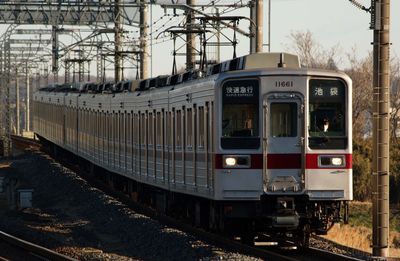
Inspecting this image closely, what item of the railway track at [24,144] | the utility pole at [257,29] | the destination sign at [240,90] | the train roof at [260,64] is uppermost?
the utility pole at [257,29]

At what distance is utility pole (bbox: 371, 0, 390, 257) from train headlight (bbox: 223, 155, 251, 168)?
182cm

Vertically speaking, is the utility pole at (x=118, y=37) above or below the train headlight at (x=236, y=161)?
above

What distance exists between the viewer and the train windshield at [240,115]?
16.1m

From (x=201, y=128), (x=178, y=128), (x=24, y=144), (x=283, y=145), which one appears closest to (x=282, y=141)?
(x=283, y=145)

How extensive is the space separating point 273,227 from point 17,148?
4691cm

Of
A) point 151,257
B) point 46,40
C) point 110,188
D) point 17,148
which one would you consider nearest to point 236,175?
point 151,257

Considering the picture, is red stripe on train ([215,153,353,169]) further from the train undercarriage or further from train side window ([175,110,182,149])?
train side window ([175,110,182,149])

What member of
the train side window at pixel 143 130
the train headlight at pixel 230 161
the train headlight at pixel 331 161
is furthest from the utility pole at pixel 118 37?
the train headlight at pixel 331 161

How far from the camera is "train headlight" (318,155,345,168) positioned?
16.1 m

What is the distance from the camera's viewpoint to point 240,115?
16.2m

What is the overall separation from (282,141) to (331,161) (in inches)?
30.0

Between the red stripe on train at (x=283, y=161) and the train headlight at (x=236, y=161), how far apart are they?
59mm

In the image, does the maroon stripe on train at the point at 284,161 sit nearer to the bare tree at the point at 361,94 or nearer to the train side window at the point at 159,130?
the train side window at the point at 159,130

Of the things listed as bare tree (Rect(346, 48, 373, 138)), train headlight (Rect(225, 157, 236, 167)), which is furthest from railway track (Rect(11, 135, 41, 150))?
train headlight (Rect(225, 157, 236, 167))
